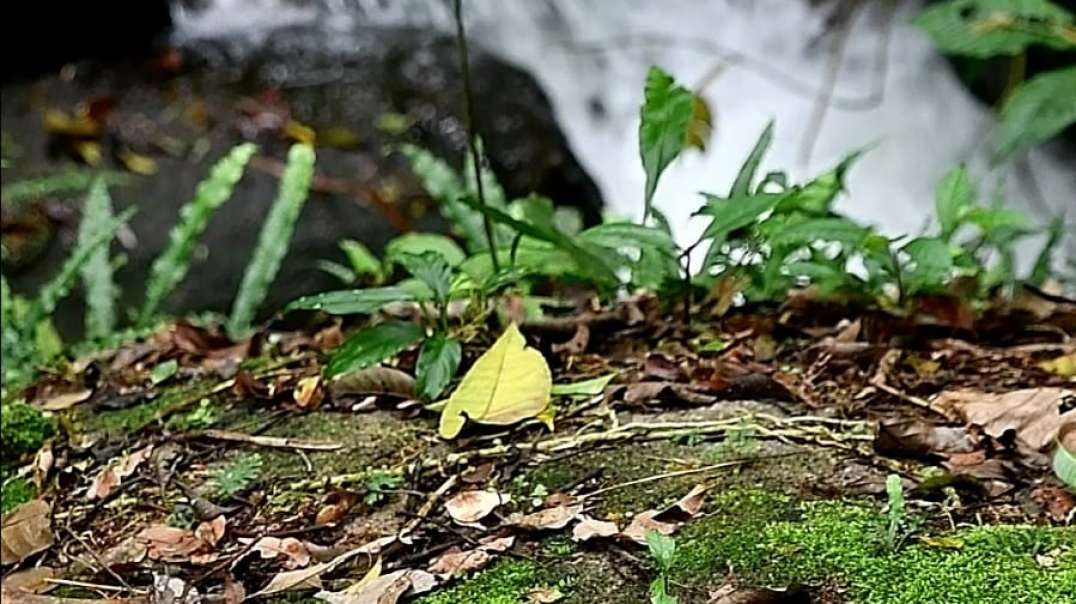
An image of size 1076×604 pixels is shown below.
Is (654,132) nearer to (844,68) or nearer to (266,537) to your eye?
(266,537)

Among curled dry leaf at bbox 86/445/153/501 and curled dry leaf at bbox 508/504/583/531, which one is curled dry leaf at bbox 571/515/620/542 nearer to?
curled dry leaf at bbox 508/504/583/531

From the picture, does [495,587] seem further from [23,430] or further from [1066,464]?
[23,430]

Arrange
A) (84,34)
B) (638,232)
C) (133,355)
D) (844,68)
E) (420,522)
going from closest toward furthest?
1. (420,522)
2. (638,232)
3. (133,355)
4. (84,34)
5. (844,68)

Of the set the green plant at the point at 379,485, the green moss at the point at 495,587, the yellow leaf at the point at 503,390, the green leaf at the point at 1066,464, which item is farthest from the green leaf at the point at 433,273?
the green leaf at the point at 1066,464

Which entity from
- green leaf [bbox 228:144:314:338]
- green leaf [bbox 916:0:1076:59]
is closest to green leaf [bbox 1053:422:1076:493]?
green leaf [bbox 228:144:314:338]

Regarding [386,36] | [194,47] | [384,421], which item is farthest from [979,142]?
[384,421]
